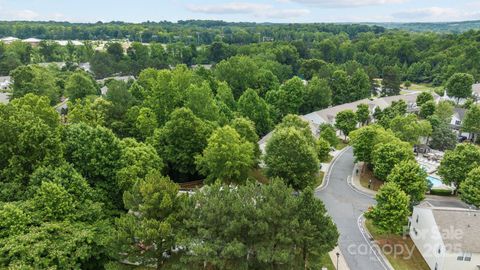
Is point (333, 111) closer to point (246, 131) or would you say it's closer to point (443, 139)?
point (443, 139)

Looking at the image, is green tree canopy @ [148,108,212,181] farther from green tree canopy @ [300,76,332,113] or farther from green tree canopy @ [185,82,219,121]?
green tree canopy @ [300,76,332,113]

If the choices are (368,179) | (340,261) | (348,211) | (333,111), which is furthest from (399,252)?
(333,111)

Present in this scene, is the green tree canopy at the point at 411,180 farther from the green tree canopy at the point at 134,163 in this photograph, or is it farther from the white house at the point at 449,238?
the green tree canopy at the point at 134,163

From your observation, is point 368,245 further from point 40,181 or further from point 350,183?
point 40,181

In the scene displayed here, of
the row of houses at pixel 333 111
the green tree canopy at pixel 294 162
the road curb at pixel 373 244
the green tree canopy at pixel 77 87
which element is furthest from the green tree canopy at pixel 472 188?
the green tree canopy at pixel 77 87

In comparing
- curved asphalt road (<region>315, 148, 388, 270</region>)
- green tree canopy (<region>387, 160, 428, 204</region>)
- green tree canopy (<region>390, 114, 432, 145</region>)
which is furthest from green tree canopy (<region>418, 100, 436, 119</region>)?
green tree canopy (<region>387, 160, 428, 204</region>)
